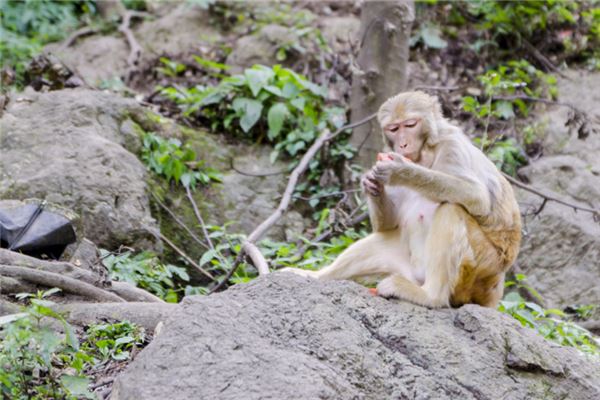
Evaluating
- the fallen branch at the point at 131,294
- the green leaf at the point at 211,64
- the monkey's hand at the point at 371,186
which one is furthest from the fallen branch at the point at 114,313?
the green leaf at the point at 211,64

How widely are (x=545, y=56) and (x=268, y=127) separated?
15.0ft

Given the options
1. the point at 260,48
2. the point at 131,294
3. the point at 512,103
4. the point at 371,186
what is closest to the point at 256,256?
the point at 131,294

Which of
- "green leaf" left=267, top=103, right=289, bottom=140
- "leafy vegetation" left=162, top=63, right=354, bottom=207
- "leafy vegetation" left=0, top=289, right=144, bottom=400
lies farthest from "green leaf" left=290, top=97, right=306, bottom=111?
"leafy vegetation" left=0, top=289, right=144, bottom=400

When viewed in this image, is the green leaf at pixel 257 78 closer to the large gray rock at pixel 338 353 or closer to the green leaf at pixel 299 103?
the green leaf at pixel 299 103

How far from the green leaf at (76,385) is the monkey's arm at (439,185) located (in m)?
2.45

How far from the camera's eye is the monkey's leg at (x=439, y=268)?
5336 mm

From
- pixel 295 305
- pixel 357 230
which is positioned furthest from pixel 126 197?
pixel 295 305

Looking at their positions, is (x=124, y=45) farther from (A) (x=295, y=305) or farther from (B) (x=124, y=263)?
(A) (x=295, y=305)

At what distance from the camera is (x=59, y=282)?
5.75 metres

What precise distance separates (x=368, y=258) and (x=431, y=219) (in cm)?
64

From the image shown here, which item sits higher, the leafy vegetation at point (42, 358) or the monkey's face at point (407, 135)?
the monkey's face at point (407, 135)

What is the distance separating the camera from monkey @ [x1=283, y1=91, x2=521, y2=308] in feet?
17.7

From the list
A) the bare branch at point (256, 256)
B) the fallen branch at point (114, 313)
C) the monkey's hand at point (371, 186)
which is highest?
the monkey's hand at point (371, 186)

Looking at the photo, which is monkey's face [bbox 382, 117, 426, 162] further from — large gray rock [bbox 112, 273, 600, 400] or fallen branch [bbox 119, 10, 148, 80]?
fallen branch [bbox 119, 10, 148, 80]
